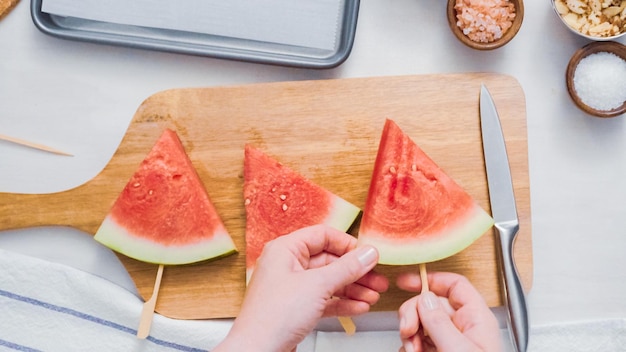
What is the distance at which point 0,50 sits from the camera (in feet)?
5.32

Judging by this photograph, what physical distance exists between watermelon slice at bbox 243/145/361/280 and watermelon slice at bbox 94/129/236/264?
0.23ft

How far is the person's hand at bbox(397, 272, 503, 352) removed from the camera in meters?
1.23

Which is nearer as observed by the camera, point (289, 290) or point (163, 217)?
point (289, 290)

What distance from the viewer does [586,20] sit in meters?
1.45

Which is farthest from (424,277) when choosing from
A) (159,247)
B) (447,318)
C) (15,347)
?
(15,347)

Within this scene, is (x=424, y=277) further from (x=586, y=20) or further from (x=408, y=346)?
(x=586, y=20)

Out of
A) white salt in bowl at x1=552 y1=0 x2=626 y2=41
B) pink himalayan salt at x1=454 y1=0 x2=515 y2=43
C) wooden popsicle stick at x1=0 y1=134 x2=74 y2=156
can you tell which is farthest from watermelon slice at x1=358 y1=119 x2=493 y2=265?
wooden popsicle stick at x1=0 y1=134 x2=74 y2=156

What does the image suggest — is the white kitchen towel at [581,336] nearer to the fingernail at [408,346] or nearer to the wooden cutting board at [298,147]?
the wooden cutting board at [298,147]

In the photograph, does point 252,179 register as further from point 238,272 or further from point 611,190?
point 611,190

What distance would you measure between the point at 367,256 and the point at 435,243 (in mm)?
159

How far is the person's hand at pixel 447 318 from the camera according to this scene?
4.02ft

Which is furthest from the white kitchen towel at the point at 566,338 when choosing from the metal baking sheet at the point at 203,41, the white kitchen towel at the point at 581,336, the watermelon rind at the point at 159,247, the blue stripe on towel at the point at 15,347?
the blue stripe on towel at the point at 15,347

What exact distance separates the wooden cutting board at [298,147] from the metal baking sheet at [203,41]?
0.07 metres

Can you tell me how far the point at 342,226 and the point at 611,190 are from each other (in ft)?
2.09
